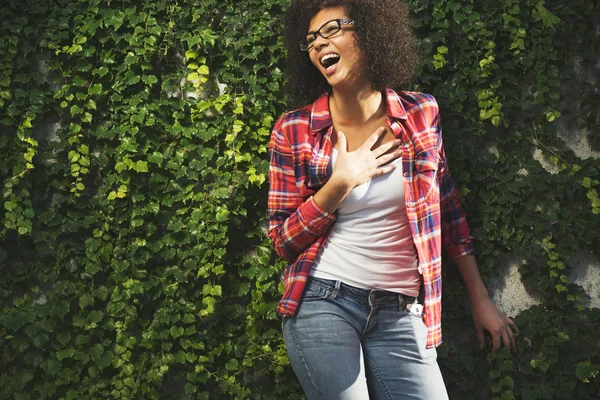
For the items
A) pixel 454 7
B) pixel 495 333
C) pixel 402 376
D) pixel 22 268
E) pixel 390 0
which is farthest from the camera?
pixel 22 268

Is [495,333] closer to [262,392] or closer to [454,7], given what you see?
[262,392]

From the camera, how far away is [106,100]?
3.06 metres

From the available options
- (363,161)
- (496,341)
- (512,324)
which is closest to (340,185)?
(363,161)

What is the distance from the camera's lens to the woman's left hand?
104 inches

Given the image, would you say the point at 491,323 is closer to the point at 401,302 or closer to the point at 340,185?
the point at 401,302

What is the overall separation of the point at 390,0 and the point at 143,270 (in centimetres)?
155

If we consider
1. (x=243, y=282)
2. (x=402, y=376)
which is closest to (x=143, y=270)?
(x=243, y=282)

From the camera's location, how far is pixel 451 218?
2.50 meters

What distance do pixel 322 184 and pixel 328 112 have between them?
265 mm

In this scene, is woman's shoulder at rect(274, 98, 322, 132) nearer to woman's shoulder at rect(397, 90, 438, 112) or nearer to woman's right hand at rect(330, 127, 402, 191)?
woman's right hand at rect(330, 127, 402, 191)

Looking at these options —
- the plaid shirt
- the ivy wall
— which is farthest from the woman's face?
Result: the ivy wall

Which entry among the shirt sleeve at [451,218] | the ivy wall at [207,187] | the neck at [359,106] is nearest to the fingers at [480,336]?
the ivy wall at [207,187]

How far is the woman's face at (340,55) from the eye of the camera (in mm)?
2301

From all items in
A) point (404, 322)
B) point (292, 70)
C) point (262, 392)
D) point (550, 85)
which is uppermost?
point (292, 70)
